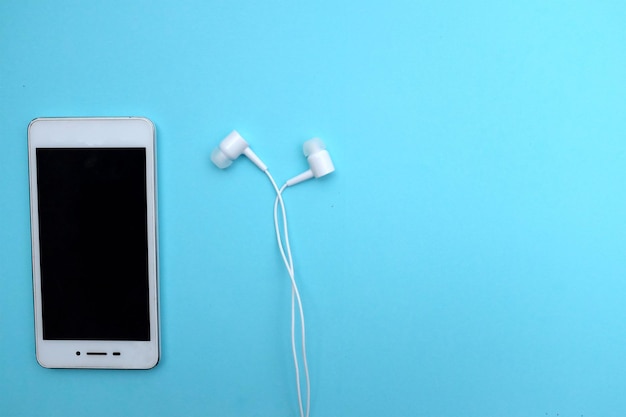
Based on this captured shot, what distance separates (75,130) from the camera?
0.68 m

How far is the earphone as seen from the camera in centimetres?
65

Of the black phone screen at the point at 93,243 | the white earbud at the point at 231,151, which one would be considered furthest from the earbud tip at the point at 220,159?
the black phone screen at the point at 93,243

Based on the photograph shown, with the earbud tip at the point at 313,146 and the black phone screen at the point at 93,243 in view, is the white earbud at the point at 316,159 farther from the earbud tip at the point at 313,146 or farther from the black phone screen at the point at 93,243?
the black phone screen at the point at 93,243

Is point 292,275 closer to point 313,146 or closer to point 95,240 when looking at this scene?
point 313,146

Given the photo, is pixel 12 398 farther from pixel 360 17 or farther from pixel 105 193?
pixel 360 17

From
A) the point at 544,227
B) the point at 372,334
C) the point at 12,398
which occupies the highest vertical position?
the point at 544,227

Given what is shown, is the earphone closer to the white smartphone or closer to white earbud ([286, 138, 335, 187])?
white earbud ([286, 138, 335, 187])

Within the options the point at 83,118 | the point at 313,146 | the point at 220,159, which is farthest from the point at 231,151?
the point at 83,118

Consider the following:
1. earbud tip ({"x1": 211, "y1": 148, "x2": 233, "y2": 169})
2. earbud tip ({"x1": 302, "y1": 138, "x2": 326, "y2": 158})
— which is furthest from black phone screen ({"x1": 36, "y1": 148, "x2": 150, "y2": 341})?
earbud tip ({"x1": 302, "y1": 138, "x2": 326, "y2": 158})

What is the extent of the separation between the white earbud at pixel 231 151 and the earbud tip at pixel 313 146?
0.24 ft

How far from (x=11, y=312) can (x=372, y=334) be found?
1.95 feet

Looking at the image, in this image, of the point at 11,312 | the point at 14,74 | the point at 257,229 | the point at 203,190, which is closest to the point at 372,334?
the point at 257,229

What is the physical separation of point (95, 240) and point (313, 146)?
0.37 metres

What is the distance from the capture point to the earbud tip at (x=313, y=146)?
0.65 meters
